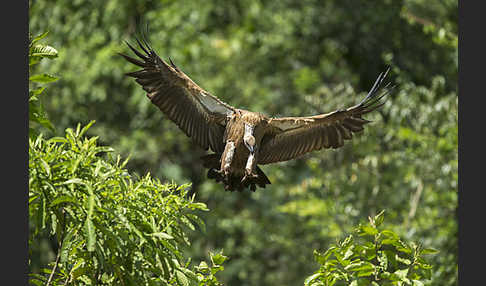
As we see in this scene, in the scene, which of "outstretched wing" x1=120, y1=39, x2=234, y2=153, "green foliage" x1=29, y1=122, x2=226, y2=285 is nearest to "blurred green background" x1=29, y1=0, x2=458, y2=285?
"outstretched wing" x1=120, y1=39, x2=234, y2=153

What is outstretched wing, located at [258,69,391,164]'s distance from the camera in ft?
15.1

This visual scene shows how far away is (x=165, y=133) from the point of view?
14.0 metres

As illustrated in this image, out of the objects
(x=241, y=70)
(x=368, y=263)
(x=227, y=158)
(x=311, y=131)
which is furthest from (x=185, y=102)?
(x=241, y=70)

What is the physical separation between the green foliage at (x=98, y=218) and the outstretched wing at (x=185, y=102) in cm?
74

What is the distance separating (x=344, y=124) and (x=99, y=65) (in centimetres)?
910

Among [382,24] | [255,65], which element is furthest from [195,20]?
A: [382,24]

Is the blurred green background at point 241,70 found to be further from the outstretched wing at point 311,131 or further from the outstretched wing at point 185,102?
the outstretched wing at point 185,102

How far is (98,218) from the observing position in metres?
3.40

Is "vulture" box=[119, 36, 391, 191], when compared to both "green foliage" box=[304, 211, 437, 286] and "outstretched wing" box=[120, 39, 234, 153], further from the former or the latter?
"green foliage" box=[304, 211, 437, 286]

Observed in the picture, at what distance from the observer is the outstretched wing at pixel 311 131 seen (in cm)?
459

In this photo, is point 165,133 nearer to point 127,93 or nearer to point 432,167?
point 127,93

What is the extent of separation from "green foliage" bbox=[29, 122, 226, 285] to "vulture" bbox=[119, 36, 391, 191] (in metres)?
0.61

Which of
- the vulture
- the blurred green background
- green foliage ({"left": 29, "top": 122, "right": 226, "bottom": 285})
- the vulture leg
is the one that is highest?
the blurred green background

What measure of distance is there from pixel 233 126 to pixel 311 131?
608 millimetres
